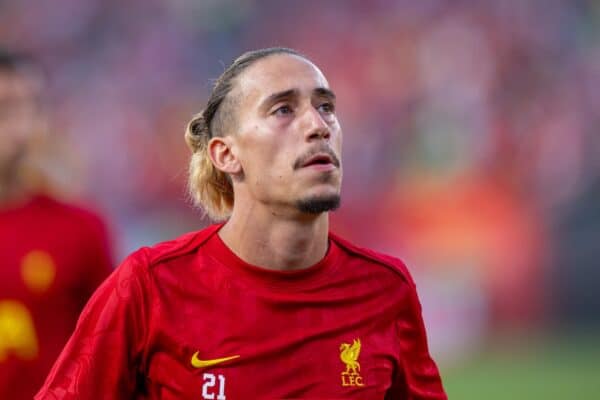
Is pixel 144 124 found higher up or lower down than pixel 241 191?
higher up

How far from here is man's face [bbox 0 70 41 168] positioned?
4.26m

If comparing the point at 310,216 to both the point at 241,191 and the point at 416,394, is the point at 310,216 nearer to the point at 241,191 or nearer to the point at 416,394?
the point at 241,191

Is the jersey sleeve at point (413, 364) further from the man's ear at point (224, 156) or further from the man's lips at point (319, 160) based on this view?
the man's ear at point (224, 156)

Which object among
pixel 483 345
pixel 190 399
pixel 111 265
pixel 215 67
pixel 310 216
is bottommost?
pixel 190 399

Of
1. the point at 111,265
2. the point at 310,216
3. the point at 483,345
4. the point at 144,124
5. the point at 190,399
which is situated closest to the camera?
the point at 190,399

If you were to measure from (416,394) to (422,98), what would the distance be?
882 centimetres

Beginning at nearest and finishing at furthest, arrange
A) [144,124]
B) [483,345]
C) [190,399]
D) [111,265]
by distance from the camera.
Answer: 1. [190,399]
2. [111,265]
3. [483,345]
4. [144,124]

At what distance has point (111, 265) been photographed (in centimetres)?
443

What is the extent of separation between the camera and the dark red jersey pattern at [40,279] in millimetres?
4062

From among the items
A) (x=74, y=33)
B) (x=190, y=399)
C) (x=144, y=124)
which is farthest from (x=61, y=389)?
(x=74, y=33)

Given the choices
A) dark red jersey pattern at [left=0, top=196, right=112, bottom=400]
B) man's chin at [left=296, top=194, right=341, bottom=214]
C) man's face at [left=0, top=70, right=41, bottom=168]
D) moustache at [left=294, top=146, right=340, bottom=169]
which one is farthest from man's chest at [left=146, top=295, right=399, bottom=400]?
man's face at [left=0, top=70, right=41, bottom=168]

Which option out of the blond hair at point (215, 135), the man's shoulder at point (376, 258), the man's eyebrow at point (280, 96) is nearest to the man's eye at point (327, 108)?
the man's eyebrow at point (280, 96)

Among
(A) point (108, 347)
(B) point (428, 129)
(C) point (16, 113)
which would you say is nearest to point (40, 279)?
(C) point (16, 113)

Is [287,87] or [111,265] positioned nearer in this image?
[287,87]
